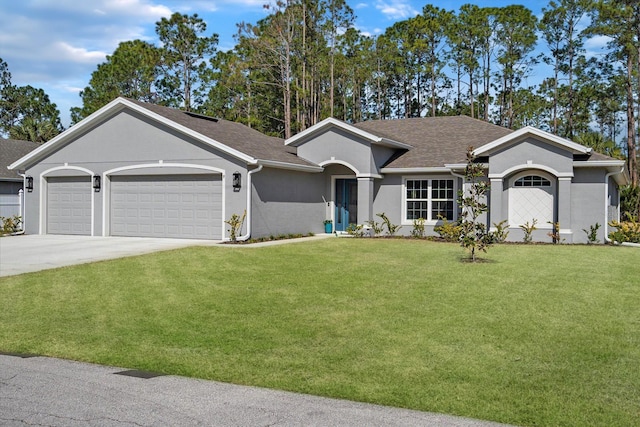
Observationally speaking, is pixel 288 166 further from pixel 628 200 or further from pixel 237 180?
pixel 628 200

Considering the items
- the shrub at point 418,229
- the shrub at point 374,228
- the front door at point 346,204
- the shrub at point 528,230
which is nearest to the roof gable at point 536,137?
the shrub at point 528,230

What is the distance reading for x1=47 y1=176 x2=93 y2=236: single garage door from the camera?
21.3 meters

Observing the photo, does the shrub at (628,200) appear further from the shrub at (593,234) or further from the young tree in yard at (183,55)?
the young tree in yard at (183,55)

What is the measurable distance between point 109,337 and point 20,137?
1561 inches

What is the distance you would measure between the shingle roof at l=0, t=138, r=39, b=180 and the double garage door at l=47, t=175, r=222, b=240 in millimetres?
4761

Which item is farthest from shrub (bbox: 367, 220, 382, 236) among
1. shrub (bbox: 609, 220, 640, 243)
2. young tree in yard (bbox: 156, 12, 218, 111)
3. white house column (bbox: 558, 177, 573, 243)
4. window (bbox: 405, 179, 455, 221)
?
→ young tree in yard (bbox: 156, 12, 218, 111)

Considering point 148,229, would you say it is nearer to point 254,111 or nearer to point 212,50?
point 254,111

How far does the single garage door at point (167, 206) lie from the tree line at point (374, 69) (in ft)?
64.6

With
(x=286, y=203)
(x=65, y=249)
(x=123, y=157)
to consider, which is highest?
(x=123, y=157)

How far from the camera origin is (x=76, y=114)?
157 ft

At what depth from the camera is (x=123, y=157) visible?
67.5 feet

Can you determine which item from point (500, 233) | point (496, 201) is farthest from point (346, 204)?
point (500, 233)

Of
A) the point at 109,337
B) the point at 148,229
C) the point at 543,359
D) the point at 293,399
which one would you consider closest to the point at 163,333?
the point at 109,337

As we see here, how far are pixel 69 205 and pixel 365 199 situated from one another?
443 inches
